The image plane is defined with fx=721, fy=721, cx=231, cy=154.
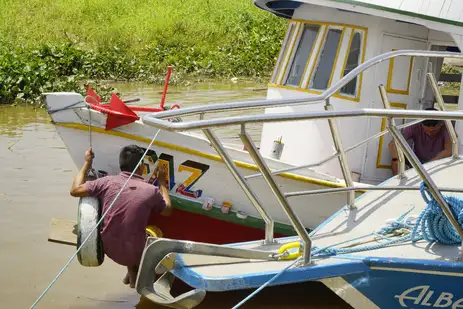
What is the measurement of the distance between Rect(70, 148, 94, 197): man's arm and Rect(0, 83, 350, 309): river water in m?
1.04

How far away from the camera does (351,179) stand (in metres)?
5.20

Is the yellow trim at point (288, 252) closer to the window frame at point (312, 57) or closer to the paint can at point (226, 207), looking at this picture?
the paint can at point (226, 207)

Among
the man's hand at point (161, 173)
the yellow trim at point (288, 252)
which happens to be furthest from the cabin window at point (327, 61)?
the yellow trim at point (288, 252)

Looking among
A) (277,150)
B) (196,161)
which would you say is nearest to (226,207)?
(196,161)

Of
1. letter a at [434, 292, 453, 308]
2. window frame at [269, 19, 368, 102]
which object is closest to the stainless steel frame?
letter a at [434, 292, 453, 308]

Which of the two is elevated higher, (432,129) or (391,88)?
(391,88)

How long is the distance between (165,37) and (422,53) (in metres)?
16.7

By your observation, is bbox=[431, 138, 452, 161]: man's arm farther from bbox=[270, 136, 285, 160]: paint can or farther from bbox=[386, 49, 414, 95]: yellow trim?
bbox=[270, 136, 285, 160]: paint can

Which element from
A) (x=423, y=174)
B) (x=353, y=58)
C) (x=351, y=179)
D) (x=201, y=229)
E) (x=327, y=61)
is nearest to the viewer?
(x=423, y=174)

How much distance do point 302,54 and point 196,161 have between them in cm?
183

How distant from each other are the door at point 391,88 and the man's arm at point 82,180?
2.62 m

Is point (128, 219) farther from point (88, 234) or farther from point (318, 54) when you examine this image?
point (318, 54)

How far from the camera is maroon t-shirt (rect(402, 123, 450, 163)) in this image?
679 centimetres

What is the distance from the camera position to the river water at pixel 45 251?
613 cm
